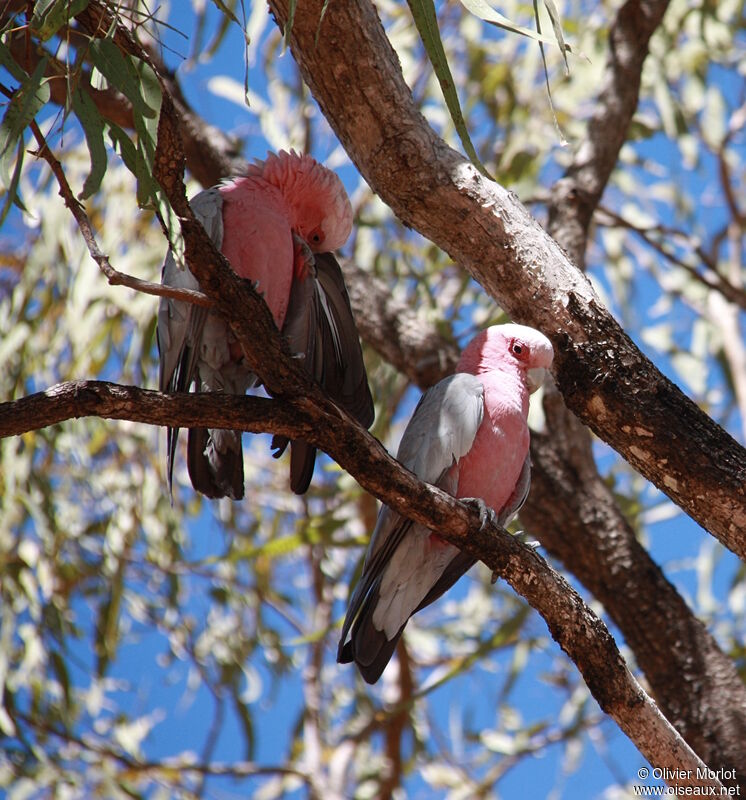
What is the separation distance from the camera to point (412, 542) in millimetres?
1726

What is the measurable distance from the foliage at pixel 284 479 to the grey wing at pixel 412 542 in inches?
23.8

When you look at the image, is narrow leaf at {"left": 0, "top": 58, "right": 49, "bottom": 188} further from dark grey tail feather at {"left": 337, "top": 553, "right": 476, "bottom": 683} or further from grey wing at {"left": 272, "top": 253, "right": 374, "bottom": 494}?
dark grey tail feather at {"left": 337, "top": 553, "right": 476, "bottom": 683}

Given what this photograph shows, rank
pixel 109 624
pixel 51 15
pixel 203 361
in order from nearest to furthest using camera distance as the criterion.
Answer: pixel 51 15 → pixel 203 361 → pixel 109 624

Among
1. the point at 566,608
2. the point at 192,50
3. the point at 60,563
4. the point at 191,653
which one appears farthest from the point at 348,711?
the point at 566,608

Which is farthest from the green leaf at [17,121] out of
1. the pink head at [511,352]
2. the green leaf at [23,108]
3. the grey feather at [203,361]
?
the pink head at [511,352]

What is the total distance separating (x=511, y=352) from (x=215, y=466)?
550 millimetres

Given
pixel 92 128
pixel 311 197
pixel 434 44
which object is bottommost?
pixel 92 128

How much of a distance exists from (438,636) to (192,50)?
2.39 m

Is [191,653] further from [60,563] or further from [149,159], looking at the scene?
[149,159]

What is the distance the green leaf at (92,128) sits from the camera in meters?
1.19

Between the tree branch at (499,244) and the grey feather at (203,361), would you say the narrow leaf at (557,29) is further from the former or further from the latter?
the grey feather at (203,361)

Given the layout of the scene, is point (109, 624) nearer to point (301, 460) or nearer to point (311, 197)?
point (301, 460)

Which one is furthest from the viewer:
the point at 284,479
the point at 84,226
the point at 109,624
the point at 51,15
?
the point at 284,479

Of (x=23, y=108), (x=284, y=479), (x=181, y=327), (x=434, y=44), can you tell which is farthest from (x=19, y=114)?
(x=284, y=479)
